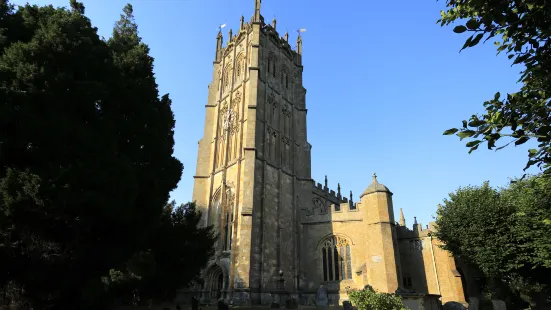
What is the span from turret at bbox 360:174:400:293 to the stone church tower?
6.24 m

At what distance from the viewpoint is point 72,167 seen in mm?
10414

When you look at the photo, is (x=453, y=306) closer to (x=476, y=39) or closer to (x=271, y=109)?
(x=271, y=109)

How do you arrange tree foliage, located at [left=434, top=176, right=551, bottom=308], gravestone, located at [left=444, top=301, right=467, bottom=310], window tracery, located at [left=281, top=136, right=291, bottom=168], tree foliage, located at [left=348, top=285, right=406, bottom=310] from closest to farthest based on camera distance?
tree foliage, located at [left=348, top=285, right=406, bottom=310]
tree foliage, located at [left=434, top=176, right=551, bottom=308]
gravestone, located at [left=444, top=301, right=467, bottom=310]
window tracery, located at [left=281, top=136, right=291, bottom=168]

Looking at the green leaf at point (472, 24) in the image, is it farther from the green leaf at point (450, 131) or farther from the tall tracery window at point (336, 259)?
the tall tracery window at point (336, 259)

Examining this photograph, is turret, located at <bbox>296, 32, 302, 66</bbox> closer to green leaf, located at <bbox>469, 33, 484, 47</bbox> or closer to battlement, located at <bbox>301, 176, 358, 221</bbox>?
battlement, located at <bbox>301, 176, 358, 221</bbox>

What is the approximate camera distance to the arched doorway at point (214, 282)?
2528cm

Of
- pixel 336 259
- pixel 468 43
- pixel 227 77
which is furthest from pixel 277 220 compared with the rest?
pixel 468 43

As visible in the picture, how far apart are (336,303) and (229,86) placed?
21.7 metres

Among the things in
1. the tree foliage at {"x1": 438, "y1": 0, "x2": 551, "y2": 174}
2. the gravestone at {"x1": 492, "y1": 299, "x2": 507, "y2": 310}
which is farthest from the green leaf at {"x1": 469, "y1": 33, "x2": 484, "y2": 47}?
the gravestone at {"x1": 492, "y1": 299, "x2": 507, "y2": 310}

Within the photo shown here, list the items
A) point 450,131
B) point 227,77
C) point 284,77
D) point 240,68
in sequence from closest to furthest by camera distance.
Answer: point 450,131 → point 240,68 → point 227,77 → point 284,77

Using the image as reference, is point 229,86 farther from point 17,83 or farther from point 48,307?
point 48,307

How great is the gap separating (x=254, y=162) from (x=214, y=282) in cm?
961

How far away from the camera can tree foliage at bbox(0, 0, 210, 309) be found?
32.6ft

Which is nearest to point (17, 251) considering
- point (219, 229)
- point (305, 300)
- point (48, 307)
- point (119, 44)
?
point (48, 307)
